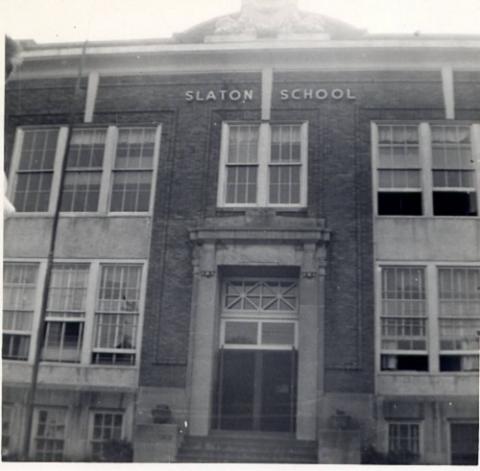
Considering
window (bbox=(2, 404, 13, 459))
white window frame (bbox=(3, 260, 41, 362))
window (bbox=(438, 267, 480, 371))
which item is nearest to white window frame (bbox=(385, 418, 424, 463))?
window (bbox=(438, 267, 480, 371))

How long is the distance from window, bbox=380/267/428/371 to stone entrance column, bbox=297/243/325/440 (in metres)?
1.14

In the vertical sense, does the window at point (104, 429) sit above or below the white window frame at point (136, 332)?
below

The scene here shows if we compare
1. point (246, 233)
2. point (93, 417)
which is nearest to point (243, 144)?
point (246, 233)

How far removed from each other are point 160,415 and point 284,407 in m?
2.25

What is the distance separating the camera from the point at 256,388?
9.92 metres

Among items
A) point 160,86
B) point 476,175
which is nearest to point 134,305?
point 160,86

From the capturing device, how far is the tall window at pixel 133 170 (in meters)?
10.6

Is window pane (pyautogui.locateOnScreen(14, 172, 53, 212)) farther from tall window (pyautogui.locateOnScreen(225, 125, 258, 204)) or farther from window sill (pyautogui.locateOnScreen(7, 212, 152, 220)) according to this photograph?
tall window (pyautogui.locateOnScreen(225, 125, 258, 204))

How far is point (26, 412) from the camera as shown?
9078mm

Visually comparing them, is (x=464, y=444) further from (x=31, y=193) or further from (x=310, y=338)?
(x=31, y=193)

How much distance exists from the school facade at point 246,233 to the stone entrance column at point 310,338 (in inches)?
1.4

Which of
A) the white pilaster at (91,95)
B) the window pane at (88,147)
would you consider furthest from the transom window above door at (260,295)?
the white pilaster at (91,95)

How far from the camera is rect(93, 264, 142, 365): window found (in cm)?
993

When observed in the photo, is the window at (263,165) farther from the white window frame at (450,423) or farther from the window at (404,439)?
the white window frame at (450,423)
